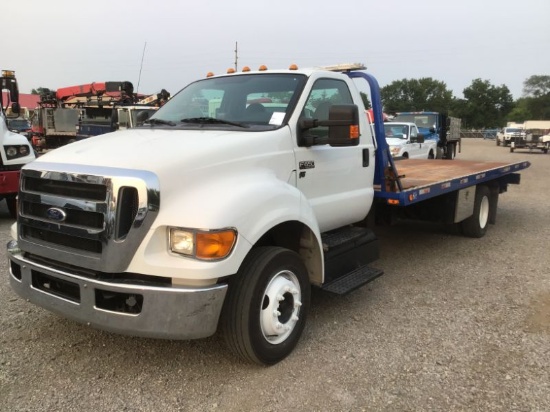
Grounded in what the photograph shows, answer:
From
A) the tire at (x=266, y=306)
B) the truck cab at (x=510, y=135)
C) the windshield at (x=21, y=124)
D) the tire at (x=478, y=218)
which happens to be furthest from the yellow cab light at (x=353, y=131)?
the truck cab at (x=510, y=135)

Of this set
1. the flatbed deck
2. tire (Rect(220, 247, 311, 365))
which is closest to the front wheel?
the flatbed deck

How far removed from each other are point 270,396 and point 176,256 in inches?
42.1

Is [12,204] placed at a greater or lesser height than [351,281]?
lesser

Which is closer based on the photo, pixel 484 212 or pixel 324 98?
pixel 324 98

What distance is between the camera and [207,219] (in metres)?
2.84

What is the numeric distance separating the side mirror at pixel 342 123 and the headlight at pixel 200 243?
1.27 m

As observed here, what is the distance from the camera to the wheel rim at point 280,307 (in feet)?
10.8

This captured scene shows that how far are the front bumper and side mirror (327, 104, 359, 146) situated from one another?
149 cm

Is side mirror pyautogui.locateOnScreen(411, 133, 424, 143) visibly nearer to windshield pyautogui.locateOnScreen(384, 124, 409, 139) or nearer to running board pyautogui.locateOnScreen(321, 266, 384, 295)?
windshield pyautogui.locateOnScreen(384, 124, 409, 139)

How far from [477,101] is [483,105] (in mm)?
1729

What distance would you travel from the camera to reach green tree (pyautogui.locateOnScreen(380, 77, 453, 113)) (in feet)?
391

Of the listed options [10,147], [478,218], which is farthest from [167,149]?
[10,147]

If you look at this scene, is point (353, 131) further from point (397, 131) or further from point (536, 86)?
point (536, 86)

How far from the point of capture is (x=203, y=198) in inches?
117
